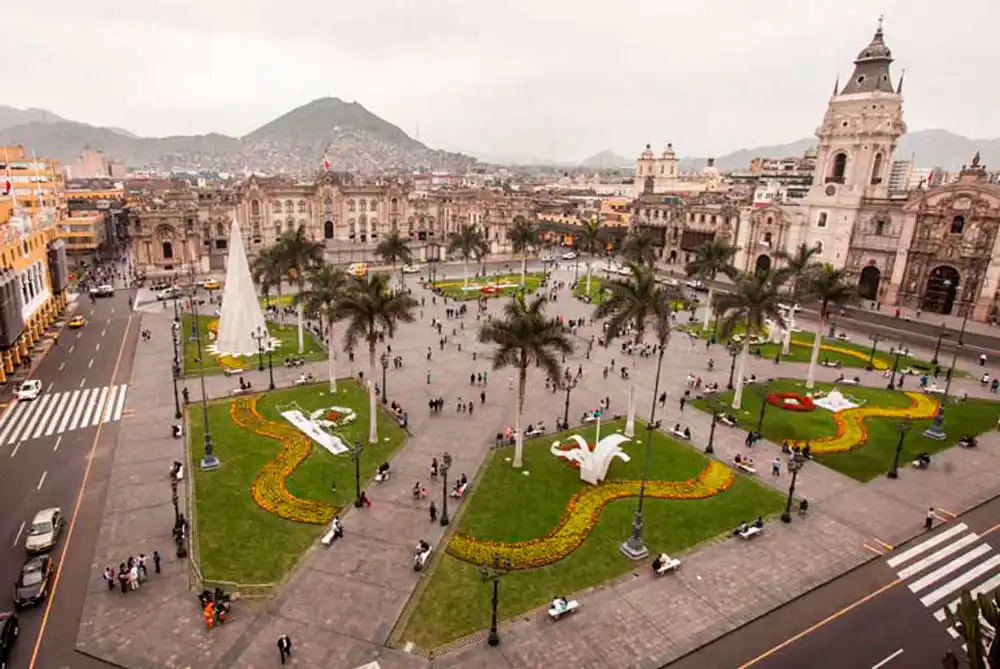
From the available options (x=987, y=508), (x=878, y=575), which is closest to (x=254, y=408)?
(x=878, y=575)

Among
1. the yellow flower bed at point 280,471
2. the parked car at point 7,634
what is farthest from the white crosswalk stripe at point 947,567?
the parked car at point 7,634

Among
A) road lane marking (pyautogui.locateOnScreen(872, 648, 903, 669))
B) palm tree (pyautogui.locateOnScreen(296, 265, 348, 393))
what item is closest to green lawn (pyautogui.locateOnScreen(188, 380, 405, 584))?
palm tree (pyautogui.locateOnScreen(296, 265, 348, 393))

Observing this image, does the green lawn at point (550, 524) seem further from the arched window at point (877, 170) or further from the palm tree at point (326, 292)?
the arched window at point (877, 170)

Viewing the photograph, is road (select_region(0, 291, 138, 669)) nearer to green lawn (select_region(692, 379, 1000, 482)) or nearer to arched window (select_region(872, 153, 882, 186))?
green lawn (select_region(692, 379, 1000, 482))

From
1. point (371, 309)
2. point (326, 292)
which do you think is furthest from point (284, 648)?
point (326, 292)

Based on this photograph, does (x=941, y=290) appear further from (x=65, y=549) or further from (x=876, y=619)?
(x=65, y=549)

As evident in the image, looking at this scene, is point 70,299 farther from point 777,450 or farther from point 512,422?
point 777,450
